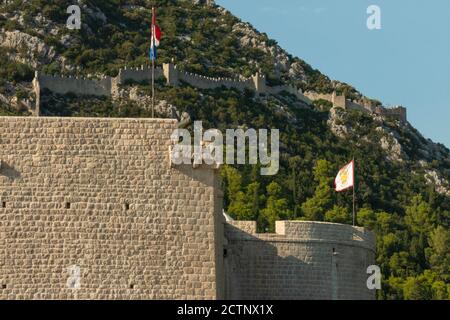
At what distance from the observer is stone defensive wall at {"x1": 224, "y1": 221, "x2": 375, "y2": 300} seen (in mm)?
39344

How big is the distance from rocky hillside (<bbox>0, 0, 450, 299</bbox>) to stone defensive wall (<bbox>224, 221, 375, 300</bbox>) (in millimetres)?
40922

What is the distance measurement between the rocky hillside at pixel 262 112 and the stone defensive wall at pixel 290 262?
40.9 metres

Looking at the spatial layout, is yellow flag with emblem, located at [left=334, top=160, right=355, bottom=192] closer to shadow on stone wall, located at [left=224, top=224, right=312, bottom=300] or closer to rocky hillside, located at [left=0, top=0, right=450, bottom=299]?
shadow on stone wall, located at [left=224, top=224, right=312, bottom=300]

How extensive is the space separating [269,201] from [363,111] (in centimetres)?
3932

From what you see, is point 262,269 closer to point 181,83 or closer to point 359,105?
point 181,83

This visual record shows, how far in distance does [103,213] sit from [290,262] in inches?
291

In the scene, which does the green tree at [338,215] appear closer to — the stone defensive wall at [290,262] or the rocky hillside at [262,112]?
the rocky hillside at [262,112]

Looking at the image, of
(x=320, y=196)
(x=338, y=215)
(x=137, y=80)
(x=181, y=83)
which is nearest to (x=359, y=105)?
(x=181, y=83)

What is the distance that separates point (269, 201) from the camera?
298 ft

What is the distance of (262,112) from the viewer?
387ft

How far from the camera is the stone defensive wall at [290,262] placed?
129 ft

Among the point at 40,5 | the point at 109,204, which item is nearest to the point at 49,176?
the point at 109,204

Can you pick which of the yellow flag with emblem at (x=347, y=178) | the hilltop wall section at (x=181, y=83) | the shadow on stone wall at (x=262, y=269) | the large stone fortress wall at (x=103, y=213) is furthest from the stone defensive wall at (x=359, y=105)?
the large stone fortress wall at (x=103, y=213)
